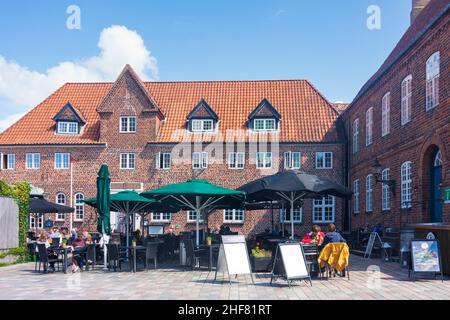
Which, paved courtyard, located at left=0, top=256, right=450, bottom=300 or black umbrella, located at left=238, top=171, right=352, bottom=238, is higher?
black umbrella, located at left=238, top=171, right=352, bottom=238

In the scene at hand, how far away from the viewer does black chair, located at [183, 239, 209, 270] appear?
48.2 feet

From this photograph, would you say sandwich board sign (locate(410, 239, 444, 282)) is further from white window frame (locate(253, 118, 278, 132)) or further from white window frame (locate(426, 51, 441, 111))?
white window frame (locate(253, 118, 278, 132))

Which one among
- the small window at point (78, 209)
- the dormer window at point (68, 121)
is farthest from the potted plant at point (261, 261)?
the dormer window at point (68, 121)

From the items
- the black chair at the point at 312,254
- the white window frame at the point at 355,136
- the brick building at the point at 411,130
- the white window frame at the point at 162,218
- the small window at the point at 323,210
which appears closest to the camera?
the black chair at the point at 312,254

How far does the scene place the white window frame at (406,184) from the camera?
19.4 metres

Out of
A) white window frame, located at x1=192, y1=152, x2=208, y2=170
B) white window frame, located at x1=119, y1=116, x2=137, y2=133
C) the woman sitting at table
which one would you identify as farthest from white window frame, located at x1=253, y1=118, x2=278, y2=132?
the woman sitting at table

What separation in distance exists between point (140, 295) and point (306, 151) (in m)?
22.8

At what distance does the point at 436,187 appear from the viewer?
17766mm

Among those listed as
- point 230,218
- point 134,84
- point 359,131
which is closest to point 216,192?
point 359,131

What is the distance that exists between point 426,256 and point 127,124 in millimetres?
23183

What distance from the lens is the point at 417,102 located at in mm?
18531

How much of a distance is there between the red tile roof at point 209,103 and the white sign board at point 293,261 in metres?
20.4

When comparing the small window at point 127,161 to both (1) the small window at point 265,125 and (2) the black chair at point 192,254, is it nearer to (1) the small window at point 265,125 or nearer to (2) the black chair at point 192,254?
(1) the small window at point 265,125

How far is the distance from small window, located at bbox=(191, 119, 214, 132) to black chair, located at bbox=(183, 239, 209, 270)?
17825 millimetres
